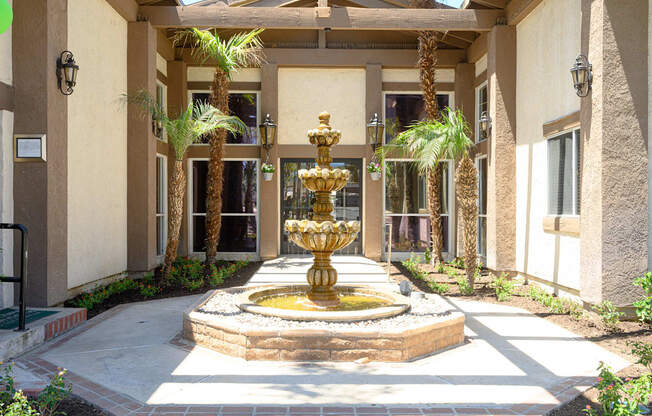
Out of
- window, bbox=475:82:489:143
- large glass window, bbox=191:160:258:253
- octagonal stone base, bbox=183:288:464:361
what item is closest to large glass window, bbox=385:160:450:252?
window, bbox=475:82:489:143

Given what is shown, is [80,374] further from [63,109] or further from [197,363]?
[63,109]

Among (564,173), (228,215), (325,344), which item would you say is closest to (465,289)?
(564,173)

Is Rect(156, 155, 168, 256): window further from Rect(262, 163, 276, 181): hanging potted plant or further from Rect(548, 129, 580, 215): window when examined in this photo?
Rect(548, 129, 580, 215): window

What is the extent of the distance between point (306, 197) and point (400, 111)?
332 centimetres

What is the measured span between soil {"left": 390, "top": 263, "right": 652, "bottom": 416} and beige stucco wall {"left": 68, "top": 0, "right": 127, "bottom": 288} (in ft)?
18.0

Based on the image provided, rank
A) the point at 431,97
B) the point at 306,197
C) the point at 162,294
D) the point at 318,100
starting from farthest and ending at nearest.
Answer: the point at 306,197 < the point at 318,100 < the point at 431,97 < the point at 162,294

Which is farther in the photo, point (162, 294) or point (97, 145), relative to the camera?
point (97, 145)

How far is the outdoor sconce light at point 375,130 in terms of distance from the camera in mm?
12836

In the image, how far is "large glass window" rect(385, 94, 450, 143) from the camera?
45.7 ft

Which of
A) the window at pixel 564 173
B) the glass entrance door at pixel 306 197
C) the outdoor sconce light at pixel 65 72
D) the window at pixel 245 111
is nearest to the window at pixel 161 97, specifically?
the window at pixel 245 111

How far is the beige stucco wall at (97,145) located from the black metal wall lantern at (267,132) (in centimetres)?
348

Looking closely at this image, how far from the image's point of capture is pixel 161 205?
41.9 ft

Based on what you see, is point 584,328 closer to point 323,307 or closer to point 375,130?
point 323,307

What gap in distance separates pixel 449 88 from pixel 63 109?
953cm
